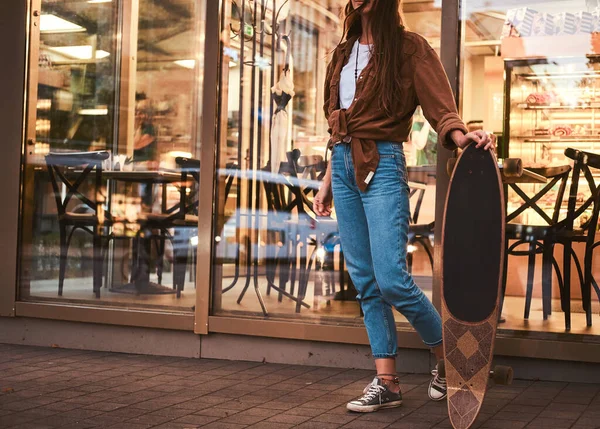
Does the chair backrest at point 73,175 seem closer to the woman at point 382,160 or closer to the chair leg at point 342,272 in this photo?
the chair leg at point 342,272

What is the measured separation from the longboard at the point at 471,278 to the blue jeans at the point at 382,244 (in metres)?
0.25

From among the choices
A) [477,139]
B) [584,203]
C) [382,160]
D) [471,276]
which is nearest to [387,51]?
[382,160]

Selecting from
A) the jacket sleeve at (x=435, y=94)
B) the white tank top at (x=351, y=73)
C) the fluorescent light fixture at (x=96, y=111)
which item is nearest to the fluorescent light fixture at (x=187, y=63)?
the fluorescent light fixture at (x=96, y=111)

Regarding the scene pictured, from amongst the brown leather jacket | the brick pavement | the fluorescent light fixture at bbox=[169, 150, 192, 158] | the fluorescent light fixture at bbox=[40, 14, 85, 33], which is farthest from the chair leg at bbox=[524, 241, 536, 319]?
the fluorescent light fixture at bbox=[40, 14, 85, 33]

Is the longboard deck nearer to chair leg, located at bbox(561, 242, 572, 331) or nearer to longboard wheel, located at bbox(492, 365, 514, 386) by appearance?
longboard wheel, located at bbox(492, 365, 514, 386)

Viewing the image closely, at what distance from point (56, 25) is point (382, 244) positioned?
3.23 m

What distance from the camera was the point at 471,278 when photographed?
3.38 m

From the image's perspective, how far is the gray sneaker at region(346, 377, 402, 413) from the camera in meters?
3.66

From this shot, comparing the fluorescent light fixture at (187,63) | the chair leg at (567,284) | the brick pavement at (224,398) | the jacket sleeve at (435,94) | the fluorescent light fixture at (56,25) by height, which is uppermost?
the fluorescent light fixture at (56,25)

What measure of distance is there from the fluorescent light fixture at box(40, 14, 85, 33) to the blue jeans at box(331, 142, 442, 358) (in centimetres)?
282

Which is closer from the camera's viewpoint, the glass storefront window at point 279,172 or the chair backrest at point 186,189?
the glass storefront window at point 279,172

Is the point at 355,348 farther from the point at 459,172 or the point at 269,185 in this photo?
the point at 459,172

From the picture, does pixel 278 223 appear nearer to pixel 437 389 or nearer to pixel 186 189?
pixel 186 189

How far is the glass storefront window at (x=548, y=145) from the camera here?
478cm
